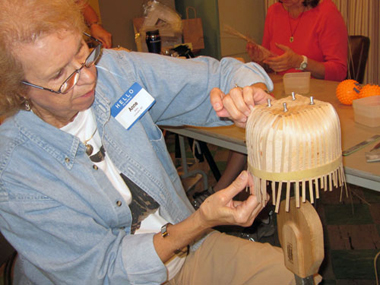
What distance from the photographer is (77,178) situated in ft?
3.28

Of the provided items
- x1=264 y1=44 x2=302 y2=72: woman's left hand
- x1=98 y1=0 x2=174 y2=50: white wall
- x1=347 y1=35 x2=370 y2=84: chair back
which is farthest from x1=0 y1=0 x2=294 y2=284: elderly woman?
x1=98 y1=0 x2=174 y2=50: white wall

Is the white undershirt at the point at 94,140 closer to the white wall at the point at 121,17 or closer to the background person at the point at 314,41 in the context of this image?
the background person at the point at 314,41

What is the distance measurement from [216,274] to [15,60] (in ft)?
2.96

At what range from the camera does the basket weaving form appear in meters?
0.70

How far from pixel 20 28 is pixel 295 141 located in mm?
666

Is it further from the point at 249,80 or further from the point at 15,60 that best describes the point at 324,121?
the point at 15,60

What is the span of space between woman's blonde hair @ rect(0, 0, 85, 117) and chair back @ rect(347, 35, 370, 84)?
6.56 feet

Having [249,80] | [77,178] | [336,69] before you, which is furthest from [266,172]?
[336,69]

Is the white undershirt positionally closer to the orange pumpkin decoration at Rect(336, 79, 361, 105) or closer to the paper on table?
the paper on table

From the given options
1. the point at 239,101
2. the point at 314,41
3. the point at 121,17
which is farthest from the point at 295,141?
the point at 121,17

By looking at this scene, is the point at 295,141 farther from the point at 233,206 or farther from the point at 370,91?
the point at 370,91

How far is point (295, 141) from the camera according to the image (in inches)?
27.3

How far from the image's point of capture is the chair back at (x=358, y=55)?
2309 mm

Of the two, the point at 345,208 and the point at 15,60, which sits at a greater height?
the point at 15,60
